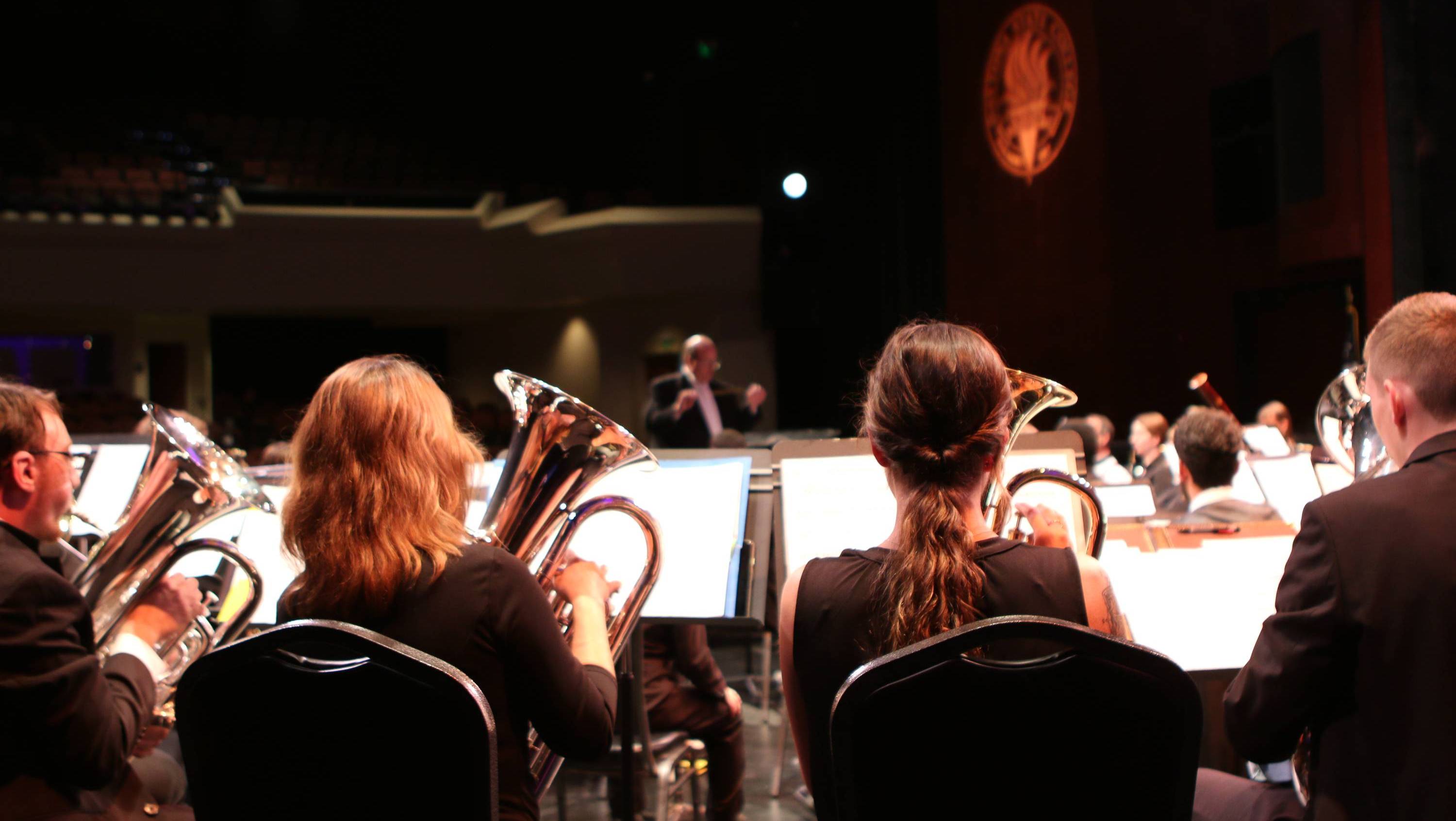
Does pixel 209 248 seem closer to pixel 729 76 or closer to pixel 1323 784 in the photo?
pixel 729 76

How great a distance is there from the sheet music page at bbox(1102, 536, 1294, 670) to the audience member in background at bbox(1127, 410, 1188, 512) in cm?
184

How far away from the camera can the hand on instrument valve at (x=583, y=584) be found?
168 centimetres

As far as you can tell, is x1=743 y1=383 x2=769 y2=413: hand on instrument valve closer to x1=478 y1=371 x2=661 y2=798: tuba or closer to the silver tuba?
the silver tuba

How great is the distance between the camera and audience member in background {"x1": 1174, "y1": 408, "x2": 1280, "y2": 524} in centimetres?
332

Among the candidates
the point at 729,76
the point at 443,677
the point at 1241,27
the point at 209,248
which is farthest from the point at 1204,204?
the point at 209,248

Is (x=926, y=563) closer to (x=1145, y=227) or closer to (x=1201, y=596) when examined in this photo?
(x=1201, y=596)

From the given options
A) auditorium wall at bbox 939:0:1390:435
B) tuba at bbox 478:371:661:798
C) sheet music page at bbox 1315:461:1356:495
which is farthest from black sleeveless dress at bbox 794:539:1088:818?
auditorium wall at bbox 939:0:1390:435

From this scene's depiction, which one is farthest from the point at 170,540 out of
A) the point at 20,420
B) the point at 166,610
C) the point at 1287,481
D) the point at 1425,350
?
the point at 1287,481

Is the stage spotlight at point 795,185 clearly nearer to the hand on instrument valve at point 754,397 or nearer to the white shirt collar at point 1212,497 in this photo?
the hand on instrument valve at point 754,397

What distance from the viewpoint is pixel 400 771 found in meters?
1.26

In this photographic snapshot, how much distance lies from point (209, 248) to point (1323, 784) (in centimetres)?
1163

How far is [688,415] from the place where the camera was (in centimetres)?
689

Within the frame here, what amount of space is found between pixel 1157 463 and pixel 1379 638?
12.7 ft

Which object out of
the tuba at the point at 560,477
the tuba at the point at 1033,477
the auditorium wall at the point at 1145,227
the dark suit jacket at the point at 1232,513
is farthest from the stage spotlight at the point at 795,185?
the tuba at the point at 560,477
